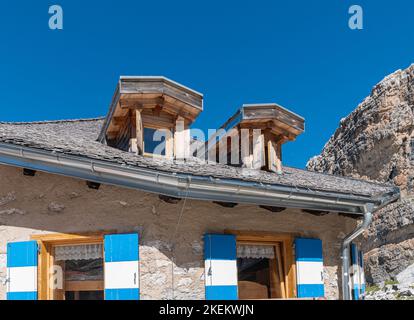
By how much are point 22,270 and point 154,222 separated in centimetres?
173

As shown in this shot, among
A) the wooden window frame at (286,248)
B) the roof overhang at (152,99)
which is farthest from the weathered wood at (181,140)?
the wooden window frame at (286,248)

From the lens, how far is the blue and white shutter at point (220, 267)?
6530mm

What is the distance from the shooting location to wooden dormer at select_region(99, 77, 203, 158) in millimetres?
7902

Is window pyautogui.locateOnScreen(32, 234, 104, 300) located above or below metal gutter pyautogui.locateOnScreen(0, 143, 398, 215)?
below

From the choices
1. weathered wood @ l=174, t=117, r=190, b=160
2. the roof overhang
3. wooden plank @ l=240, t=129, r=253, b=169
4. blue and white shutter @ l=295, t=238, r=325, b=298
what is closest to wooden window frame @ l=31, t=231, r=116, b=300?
weathered wood @ l=174, t=117, r=190, b=160

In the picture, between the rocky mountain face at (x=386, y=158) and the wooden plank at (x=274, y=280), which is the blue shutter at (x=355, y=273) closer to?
the wooden plank at (x=274, y=280)

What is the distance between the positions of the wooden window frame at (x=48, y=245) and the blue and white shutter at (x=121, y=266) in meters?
0.25

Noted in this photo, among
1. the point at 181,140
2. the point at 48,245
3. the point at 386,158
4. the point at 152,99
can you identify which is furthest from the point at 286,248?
the point at 386,158

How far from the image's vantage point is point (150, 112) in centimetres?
831

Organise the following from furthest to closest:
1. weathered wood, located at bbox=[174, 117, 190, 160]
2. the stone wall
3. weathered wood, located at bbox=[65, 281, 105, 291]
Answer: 1. weathered wood, located at bbox=[174, 117, 190, 160]
2. weathered wood, located at bbox=[65, 281, 105, 291]
3. the stone wall

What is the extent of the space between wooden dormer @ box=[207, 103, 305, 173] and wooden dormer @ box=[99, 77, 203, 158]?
0.90 meters

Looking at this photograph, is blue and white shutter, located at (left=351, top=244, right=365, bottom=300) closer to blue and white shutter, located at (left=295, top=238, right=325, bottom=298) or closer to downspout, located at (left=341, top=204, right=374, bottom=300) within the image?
downspout, located at (left=341, top=204, right=374, bottom=300)
